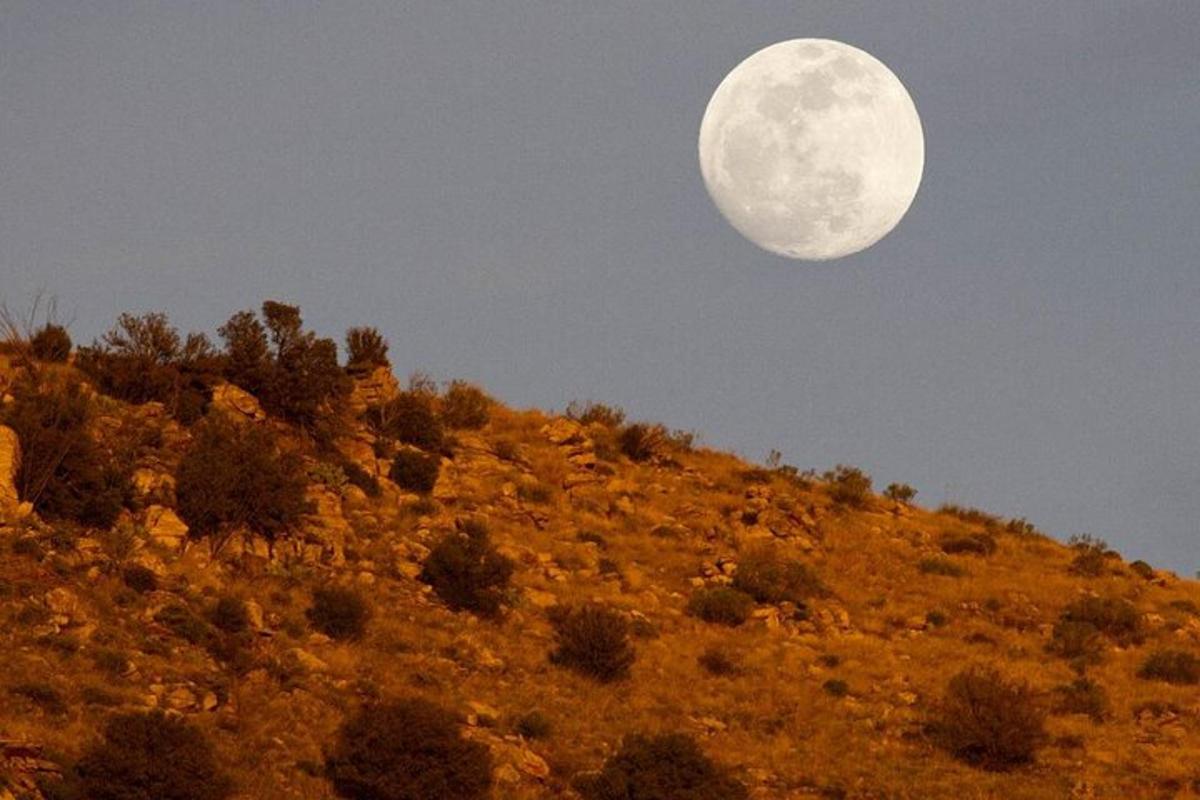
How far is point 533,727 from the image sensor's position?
92.0ft

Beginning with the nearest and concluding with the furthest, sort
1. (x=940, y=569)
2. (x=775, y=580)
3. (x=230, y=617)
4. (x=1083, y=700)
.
A: (x=230, y=617) → (x=1083, y=700) → (x=775, y=580) → (x=940, y=569)

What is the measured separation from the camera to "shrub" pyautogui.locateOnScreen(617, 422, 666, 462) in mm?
46719

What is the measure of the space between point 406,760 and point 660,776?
4.44 meters

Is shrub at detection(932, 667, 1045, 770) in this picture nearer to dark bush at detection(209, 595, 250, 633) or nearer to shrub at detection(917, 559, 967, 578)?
shrub at detection(917, 559, 967, 578)

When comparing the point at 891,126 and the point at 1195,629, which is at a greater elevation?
the point at 891,126

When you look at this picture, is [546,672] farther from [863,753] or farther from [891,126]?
[891,126]

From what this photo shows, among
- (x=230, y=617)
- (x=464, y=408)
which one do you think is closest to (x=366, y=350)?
(x=464, y=408)

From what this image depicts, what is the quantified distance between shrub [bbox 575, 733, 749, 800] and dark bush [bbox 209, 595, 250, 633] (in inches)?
282

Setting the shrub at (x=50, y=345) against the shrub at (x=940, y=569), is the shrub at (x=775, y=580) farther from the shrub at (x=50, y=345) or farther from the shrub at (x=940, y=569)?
the shrub at (x=50, y=345)

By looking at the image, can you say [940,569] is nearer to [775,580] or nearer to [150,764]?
[775,580]

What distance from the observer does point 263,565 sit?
31625 mm

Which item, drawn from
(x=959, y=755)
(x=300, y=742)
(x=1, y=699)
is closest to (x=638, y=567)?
(x=959, y=755)

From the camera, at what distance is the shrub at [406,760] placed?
24266mm

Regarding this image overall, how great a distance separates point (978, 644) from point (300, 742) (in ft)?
63.9
